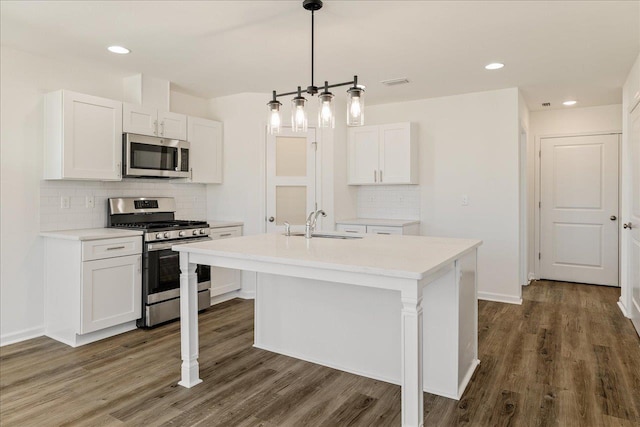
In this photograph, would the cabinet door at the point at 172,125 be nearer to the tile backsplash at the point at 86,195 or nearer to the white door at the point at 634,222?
the tile backsplash at the point at 86,195

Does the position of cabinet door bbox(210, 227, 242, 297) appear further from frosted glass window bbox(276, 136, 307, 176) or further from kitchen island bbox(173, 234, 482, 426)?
kitchen island bbox(173, 234, 482, 426)

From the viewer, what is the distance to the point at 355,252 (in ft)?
7.30

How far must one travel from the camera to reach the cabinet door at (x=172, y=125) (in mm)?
4090

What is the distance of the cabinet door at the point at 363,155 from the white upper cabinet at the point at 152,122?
2061 millimetres

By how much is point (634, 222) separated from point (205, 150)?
171 inches

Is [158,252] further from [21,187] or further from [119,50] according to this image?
[119,50]

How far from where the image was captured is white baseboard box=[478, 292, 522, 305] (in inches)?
175

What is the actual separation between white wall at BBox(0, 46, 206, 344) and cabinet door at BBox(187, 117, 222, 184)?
128 centimetres

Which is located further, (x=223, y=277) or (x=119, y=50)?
(x=223, y=277)

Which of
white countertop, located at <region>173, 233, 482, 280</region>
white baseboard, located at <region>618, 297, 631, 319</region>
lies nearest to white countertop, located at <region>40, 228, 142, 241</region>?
white countertop, located at <region>173, 233, 482, 280</region>

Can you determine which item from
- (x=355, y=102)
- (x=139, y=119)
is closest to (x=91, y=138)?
(x=139, y=119)

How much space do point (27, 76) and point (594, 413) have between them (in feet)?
15.5

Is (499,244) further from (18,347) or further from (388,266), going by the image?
(18,347)

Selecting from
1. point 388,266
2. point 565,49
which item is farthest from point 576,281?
point 388,266
